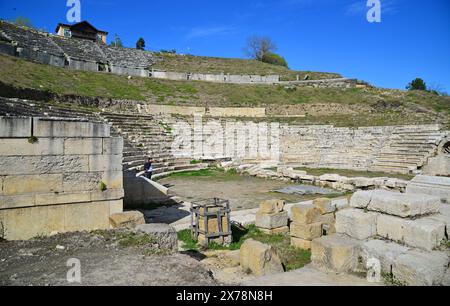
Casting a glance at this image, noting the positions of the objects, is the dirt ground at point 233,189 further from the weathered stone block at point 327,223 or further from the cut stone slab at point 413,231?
the cut stone slab at point 413,231

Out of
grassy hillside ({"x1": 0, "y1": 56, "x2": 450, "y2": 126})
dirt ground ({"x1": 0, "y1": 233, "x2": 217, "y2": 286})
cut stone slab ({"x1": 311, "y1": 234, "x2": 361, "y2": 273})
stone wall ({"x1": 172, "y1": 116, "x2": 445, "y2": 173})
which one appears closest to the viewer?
dirt ground ({"x1": 0, "y1": 233, "x2": 217, "y2": 286})

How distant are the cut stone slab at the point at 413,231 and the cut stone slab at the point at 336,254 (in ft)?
2.18

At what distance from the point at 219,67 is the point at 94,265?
169 feet

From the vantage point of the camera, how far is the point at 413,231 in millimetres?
4922

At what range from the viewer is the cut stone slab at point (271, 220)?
764cm

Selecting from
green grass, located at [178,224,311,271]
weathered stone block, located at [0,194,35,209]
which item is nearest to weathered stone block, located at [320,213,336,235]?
green grass, located at [178,224,311,271]

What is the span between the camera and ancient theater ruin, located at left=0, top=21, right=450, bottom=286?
15.1ft

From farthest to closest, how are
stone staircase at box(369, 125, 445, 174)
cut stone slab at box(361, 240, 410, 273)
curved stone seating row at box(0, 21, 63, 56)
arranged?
curved stone seating row at box(0, 21, 63, 56) → stone staircase at box(369, 125, 445, 174) → cut stone slab at box(361, 240, 410, 273)

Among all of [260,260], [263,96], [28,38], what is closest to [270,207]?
[260,260]

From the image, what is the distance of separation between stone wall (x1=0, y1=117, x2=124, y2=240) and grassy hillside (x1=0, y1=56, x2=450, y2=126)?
20.6m

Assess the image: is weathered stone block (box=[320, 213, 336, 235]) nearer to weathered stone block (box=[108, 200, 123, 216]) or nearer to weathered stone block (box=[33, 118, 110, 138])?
weathered stone block (box=[108, 200, 123, 216])

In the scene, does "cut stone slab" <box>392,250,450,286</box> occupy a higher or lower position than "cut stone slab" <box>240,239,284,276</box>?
higher
